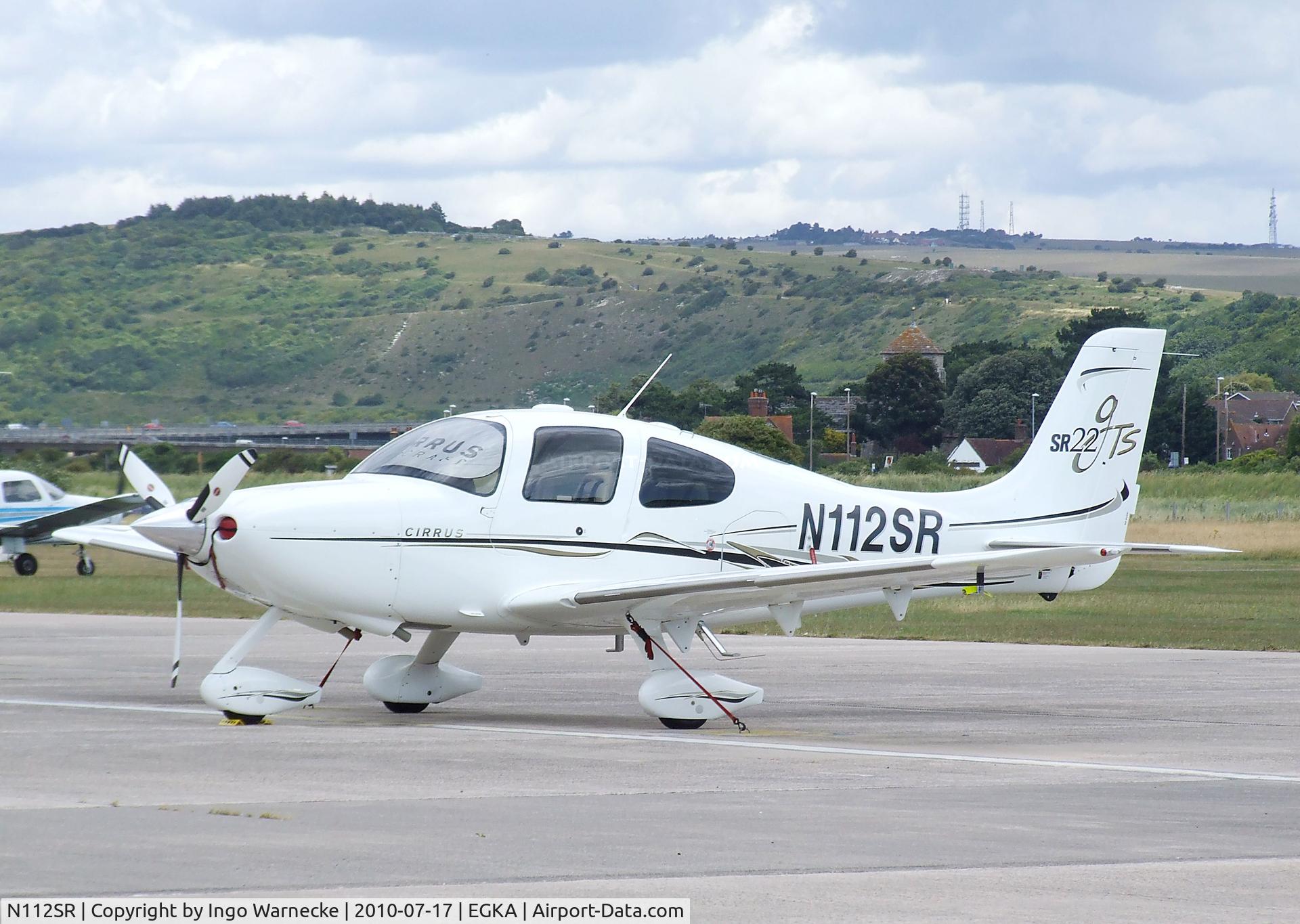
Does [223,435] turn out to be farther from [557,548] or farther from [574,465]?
[557,548]

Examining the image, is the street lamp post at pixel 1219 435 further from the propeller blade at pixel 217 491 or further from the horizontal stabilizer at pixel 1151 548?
the propeller blade at pixel 217 491

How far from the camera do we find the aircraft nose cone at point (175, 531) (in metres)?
11.4

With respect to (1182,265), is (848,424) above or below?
below

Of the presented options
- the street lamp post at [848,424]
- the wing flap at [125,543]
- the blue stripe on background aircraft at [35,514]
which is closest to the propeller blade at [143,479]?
the wing flap at [125,543]

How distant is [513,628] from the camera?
12.4 meters

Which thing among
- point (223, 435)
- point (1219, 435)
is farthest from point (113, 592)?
point (1219, 435)

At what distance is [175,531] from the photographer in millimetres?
11398

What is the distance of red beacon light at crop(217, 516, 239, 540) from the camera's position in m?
11.5

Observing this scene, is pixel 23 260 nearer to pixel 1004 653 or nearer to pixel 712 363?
pixel 712 363

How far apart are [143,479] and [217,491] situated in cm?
160

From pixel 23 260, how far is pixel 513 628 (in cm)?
16089

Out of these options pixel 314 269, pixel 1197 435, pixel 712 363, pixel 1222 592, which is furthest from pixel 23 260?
pixel 1222 592

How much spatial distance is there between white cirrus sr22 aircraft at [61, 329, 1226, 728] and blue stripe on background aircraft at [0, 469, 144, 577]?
24.4 meters

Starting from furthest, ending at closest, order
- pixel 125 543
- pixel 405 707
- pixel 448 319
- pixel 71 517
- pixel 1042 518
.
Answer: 1. pixel 448 319
2. pixel 71 517
3. pixel 1042 518
4. pixel 125 543
5. pixel 405 707
